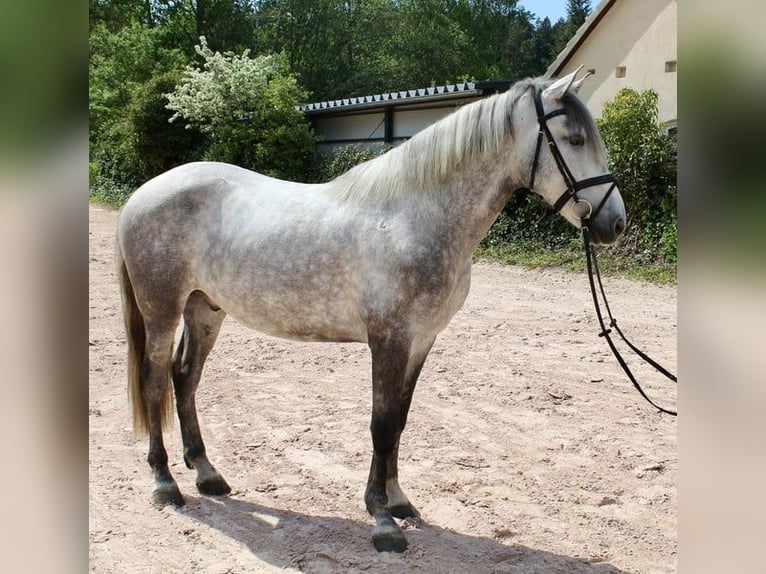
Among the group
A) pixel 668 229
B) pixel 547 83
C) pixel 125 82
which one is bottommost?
pixel 668 229

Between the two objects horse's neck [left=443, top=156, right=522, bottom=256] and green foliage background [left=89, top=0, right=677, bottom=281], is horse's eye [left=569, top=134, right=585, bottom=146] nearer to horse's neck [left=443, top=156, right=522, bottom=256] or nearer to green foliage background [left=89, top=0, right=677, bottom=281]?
horse's neck [left=443, top=156, right=522, bottom=256]

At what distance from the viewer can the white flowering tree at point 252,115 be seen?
14.3 m

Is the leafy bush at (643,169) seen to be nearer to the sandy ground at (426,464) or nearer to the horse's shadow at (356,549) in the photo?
the sandy ground at (426,464)

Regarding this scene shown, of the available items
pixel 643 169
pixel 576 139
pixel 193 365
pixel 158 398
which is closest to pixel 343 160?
pixel 643 169

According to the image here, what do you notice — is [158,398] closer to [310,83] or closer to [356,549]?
[356,549]

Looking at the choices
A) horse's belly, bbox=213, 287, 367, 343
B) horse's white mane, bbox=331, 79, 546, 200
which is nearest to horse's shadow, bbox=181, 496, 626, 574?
horse's belly, bbox=213, 287, 367, 343

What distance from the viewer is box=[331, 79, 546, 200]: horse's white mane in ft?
8.43

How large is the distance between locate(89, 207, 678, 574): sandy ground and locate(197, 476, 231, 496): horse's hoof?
64 mm

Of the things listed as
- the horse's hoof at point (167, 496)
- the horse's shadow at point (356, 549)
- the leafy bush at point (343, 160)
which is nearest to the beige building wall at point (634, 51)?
the leafy bush at point (343, 160)

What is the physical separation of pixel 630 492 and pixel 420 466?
42.6 inches

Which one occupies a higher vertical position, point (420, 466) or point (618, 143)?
point (618, 143)

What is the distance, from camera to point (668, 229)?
8844 mm

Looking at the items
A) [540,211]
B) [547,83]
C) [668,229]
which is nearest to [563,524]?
[547,83]
